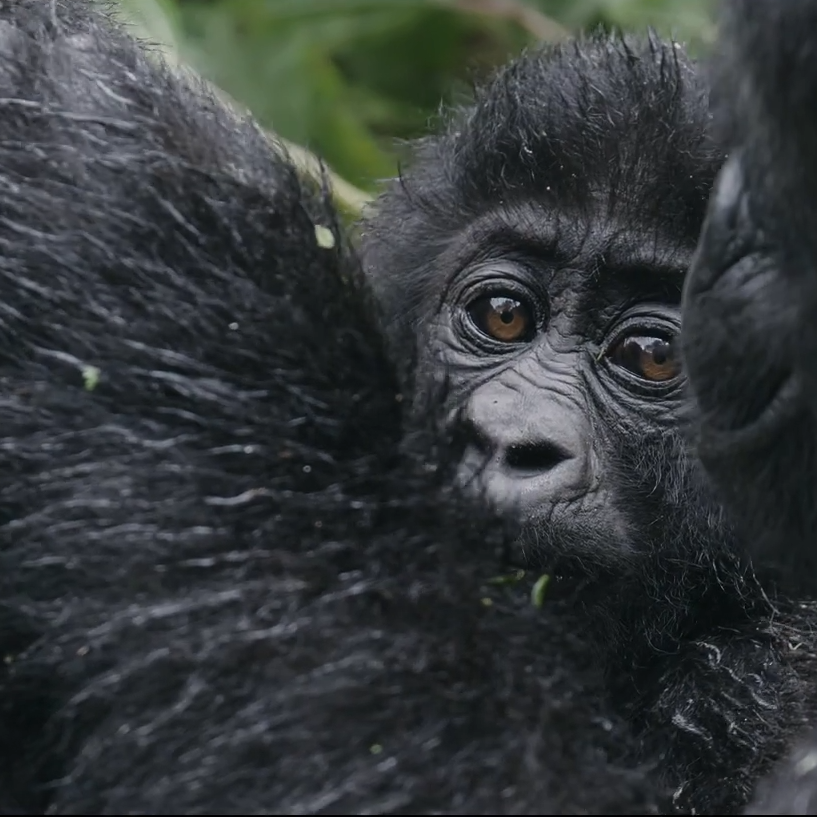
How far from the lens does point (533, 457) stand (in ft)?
→ 8.27

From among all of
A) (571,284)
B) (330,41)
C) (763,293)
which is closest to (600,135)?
(571,284)

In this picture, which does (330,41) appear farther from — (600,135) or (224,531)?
(224,531)

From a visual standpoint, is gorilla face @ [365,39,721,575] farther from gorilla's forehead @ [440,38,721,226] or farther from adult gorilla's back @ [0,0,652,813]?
adult gorilla's back @ [0,0,652,813]

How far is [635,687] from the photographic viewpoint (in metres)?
2.55

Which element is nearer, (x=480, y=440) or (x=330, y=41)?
(x=480, y=440)

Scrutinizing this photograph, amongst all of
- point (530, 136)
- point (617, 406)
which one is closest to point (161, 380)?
point (617, 406)

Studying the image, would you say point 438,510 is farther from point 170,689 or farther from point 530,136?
point 530,136

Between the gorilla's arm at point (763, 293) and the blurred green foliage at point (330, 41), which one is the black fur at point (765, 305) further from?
the blurred green foliage at point (330, 41)

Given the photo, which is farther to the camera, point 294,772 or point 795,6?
point 294,772

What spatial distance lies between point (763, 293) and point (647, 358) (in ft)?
3.50

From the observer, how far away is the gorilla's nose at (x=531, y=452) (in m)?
2.46

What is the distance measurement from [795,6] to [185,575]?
917mm

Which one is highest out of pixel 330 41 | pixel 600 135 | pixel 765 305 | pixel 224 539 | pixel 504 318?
pixel 330 41

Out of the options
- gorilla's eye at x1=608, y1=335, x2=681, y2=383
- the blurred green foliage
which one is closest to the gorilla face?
gorilla's eye at x1=608, y1=335, x2=681, y2=383
